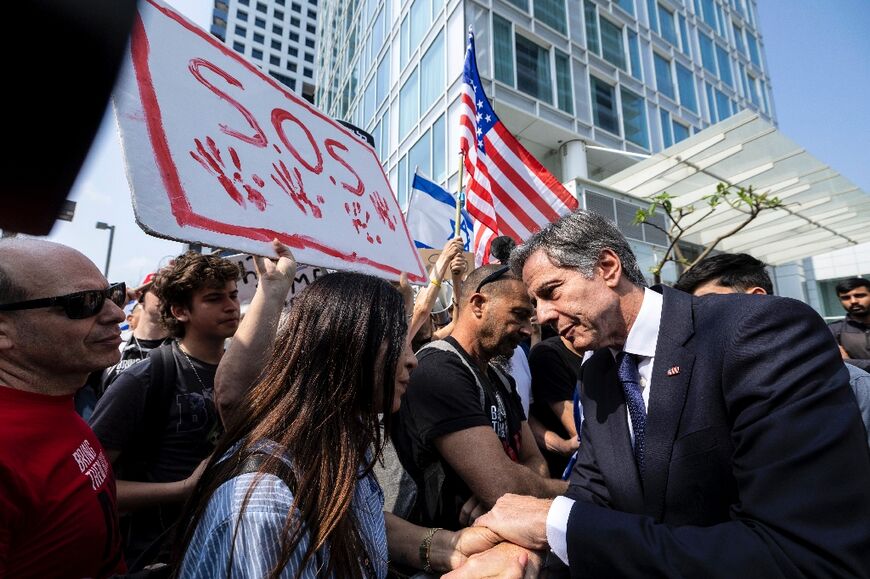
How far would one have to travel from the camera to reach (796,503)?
1.10m

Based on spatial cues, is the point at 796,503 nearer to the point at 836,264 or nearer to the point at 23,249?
the point at 23,249

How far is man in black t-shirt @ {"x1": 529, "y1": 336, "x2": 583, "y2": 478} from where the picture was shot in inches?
123

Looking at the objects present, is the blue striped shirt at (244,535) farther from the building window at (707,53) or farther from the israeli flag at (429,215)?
the building window at (707,53)

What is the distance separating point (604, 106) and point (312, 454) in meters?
18.8

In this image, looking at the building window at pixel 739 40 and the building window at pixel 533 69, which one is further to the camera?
the building window at pixel 739 40

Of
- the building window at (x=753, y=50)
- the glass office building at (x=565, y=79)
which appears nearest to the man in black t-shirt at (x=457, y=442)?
the glass office building at (x=565, y=79)

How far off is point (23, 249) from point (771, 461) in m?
2.26

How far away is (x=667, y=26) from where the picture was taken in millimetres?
20891

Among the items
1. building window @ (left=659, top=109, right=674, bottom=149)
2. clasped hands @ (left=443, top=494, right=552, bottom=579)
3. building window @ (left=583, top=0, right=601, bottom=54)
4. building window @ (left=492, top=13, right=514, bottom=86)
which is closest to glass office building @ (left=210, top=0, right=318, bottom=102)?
building window @ (left=583, top=0, right=601, bottom=54)

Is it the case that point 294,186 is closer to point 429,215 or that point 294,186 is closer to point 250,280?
point 250,280

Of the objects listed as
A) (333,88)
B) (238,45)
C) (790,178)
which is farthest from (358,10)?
(238,45)

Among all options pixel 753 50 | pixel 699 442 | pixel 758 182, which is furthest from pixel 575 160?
pixel 753 50

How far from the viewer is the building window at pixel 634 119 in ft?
58.5

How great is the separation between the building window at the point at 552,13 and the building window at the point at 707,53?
31.2 feet
